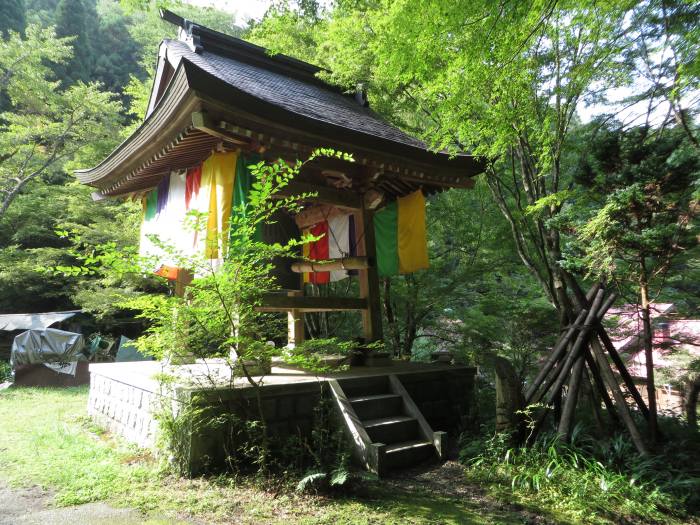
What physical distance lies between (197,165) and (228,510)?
440cm

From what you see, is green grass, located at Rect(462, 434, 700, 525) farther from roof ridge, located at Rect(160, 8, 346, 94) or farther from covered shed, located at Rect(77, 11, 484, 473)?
roof ridge, located at Rect(160, 8, 346, 94)

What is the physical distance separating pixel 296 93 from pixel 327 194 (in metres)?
1.90

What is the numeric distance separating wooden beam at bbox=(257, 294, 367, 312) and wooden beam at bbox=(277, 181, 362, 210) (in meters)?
1.41

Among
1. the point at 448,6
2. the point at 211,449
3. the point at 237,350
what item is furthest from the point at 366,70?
the point at 211,449

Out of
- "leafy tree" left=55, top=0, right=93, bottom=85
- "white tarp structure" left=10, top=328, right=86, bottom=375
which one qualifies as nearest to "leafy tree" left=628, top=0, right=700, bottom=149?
"white tarp structure" left=10, top=328, right=86, bottom=375

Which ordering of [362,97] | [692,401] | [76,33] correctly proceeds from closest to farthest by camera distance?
[692,401]
[362,97]
[76,33]

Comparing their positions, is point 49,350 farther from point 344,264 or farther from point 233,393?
point 233,393

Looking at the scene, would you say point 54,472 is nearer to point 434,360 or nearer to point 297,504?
point 297,504

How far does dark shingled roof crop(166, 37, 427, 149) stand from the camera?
5379 mm

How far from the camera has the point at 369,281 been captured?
19.5 feet

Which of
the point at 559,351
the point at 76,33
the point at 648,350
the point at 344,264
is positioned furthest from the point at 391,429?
the point at 76,33

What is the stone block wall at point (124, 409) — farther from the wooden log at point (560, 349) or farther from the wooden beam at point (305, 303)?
the wooden log at point (560, 349)

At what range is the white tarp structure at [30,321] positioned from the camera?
12.4 metres

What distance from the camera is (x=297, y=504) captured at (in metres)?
2.93
